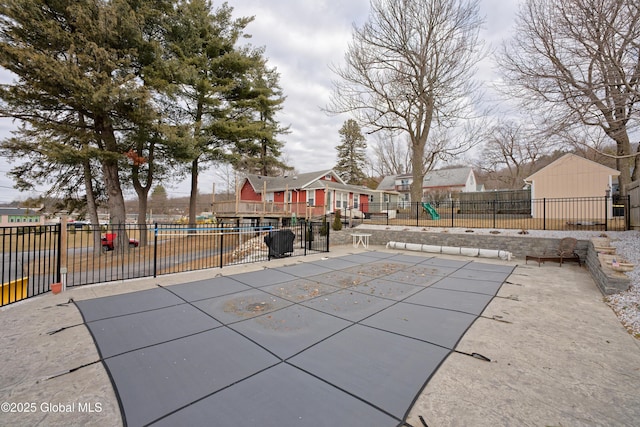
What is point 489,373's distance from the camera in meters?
2.62

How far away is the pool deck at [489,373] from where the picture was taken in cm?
206

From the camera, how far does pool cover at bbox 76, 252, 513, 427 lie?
6.92 feet

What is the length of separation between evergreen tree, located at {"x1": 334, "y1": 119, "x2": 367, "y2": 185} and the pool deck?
3509cm

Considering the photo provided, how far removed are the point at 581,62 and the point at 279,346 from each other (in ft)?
34.2

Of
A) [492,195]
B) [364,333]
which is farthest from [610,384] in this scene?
[492,195]

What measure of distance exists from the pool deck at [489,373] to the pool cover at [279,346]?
0.58 ft

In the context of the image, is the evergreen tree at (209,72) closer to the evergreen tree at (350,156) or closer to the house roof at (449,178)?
the evergreen tree at (350,156)

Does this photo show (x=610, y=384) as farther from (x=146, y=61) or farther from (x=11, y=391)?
(x=146, y=61)

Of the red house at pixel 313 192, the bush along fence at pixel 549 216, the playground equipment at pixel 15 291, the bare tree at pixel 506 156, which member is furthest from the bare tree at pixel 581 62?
the bare tree at pixel 506 156

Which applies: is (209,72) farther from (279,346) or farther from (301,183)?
(279,346)

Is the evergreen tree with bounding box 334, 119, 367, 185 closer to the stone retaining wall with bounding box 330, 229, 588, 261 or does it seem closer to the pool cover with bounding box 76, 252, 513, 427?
the stone retaining wall with bounding box 330, 229, 588, 261

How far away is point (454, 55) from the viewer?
14547mm

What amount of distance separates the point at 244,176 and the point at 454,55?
21.3m

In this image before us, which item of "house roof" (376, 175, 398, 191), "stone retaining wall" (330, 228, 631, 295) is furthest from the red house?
"house roof" (376, 175, 398, 191)
